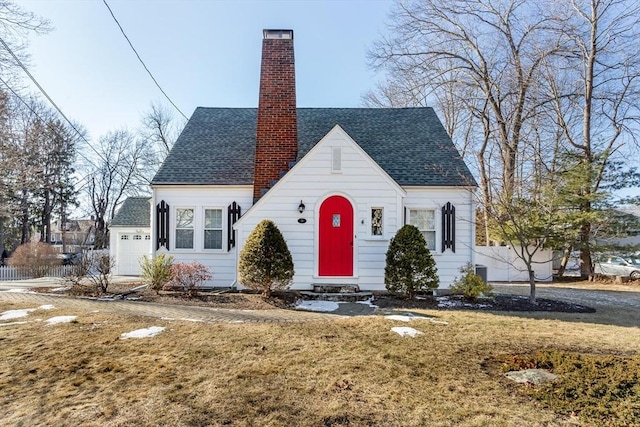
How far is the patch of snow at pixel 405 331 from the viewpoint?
583 cm

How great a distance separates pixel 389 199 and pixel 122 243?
15.5m

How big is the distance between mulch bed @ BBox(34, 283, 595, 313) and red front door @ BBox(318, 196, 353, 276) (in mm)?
1229

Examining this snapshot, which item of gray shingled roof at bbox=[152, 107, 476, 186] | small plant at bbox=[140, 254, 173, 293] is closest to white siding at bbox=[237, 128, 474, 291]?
gray shingled roof at bbox=[152, 107, 476, 186]

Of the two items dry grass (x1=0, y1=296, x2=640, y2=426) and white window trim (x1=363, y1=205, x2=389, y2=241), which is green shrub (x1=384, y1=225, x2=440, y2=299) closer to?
white window trim (x1=363, y1=205, x2=389, y2=241)

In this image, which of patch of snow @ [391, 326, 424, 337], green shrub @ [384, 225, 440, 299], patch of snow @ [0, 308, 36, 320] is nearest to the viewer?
patch of snow @ [391, 326, 424, 337]

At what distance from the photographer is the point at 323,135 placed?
1338 cm

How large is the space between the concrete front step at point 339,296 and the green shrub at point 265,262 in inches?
39.6

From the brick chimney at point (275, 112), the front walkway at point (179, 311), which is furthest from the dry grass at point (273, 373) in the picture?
the brick chimney at point (275, 112)

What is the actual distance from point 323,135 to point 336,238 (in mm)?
4920

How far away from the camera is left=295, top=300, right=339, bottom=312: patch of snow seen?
8.16 m

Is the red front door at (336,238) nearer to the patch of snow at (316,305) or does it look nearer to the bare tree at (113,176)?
the patch of snow at (316,305)

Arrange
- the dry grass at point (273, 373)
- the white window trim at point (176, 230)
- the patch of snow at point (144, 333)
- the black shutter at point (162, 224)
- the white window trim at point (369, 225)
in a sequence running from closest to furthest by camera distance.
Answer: the dry grass at point (273, 373) → the patch of snow at point (144, 333) → the white window trim at point (369, 225) → the black shutter at point (162, 224) → the white window trim at point (176, 230)

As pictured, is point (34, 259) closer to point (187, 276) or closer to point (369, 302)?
point (187, 276)

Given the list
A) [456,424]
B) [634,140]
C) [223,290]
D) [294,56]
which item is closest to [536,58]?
[634,140]
